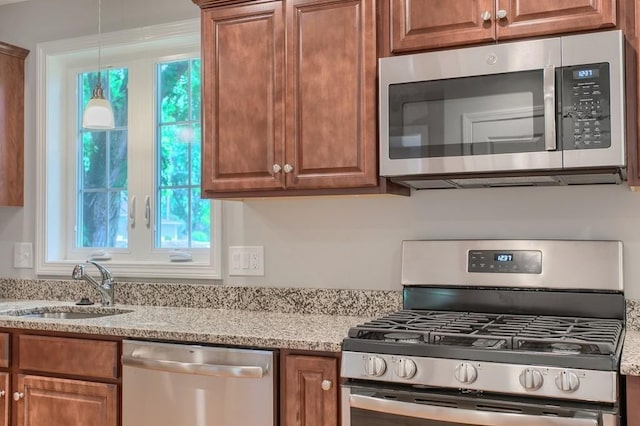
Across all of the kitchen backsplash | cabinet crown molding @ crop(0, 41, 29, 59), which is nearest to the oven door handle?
the kitchen backsplash

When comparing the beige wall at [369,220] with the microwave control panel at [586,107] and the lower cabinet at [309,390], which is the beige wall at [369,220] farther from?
the lower cabinet at [309,390]

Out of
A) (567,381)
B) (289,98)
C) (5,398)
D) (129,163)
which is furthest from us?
(129,163)

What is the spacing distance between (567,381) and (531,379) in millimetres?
86

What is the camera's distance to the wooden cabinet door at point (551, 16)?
1986 mm

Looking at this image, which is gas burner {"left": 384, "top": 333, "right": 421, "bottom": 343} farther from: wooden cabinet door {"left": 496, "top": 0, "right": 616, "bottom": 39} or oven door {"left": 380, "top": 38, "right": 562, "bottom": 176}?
wooden cabinet door {"left": 496, "top": 0, "right": 616, "bottom": 39}

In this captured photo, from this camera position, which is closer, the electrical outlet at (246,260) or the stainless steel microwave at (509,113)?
the stainless steel microwave at (509,113)

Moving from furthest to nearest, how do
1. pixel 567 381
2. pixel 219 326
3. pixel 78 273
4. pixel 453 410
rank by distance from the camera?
pixel 78 273
pixel 219 326
pixel 453 410
pixel 567 381

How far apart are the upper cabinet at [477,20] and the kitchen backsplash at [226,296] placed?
942mm

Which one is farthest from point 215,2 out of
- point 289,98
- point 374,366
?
point 374,366

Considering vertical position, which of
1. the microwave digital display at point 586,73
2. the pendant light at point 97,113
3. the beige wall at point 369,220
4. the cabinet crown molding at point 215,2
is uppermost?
the cabinet crown molding at point 215,2

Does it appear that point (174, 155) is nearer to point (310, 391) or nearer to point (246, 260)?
point (246, 260)

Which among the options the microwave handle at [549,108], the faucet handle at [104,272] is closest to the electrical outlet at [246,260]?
the faucet handle at [104,272]

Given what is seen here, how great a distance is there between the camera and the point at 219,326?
2309 mm

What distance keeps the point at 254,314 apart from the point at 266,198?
0.48 meters
